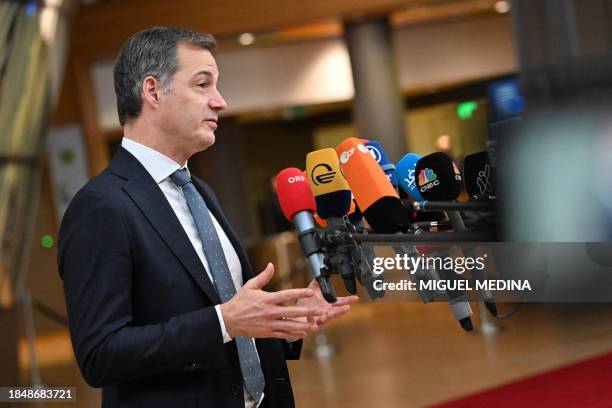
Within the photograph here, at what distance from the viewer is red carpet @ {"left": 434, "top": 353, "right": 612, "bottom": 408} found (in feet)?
9.55

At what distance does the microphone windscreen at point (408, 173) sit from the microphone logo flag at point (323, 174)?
253 millimetres

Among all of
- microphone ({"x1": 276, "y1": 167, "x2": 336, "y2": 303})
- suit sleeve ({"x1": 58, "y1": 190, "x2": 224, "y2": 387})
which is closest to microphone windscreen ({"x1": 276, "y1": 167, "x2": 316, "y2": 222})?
microphone ({"x1": 276, "y1": 167, "x2": 336, "y2": 303})

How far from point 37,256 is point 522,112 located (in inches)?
260

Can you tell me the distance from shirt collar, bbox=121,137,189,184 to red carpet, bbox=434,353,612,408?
48.6 inches

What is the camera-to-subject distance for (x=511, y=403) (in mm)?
4715

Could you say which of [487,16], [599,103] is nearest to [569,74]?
[599,103]

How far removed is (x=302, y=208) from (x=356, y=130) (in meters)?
9.40

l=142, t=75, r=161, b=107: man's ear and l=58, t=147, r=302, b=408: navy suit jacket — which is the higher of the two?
l=142, t=75, r=161, b=107: man's ear

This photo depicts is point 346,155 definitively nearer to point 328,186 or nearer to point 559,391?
point 328,186

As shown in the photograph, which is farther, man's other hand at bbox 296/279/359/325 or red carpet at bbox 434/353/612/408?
red carpet at bbox 434/353/612/408

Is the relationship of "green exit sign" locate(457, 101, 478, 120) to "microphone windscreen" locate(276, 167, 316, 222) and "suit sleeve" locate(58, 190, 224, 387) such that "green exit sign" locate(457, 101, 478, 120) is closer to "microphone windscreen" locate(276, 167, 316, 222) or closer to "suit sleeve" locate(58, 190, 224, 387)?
"microphone windscreen" locate(276, 167, 316, 222)

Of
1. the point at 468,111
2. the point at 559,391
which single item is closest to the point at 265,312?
the point at 468,111

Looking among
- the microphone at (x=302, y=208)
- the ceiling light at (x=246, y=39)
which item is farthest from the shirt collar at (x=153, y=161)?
the ceiling light at (x=246, y=39)

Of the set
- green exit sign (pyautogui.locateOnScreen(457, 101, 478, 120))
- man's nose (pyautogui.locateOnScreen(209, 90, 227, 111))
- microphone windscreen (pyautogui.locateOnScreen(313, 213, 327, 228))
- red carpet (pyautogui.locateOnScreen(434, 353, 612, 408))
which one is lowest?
red carpet (pyautogui.locateOnScreen(434, 353, 612, 408))
